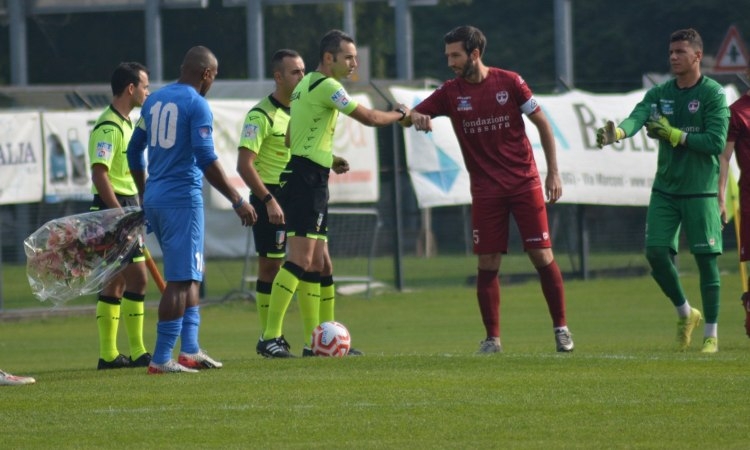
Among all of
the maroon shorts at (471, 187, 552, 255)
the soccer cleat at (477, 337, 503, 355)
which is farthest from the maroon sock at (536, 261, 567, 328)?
the soccer cleat at (477, 337, 503, 355)

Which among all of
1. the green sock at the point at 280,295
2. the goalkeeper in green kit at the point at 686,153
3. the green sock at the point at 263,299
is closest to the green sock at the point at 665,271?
the goalkeeper in green kit at the point at 686,153

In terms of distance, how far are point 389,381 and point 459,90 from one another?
9.45ft

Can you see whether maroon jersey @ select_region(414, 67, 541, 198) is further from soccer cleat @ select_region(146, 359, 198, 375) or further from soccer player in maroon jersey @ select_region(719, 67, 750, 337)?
soccer cleat @ select_region(146, 359, 198, 375)

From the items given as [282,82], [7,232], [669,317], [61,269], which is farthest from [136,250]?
[7,232]

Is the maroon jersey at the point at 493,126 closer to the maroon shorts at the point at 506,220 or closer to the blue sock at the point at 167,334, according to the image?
the maroon shorts at the point at 506,220

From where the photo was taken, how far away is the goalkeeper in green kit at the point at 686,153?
1178cm

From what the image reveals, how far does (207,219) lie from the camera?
2145cm

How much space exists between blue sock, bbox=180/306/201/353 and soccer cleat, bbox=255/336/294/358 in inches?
39.6

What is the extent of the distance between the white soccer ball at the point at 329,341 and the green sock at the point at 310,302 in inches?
8.4

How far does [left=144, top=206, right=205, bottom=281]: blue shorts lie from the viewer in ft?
34.5

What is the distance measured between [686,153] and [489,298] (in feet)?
6.48

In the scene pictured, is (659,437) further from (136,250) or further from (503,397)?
(136,250)

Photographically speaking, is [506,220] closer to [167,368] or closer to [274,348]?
[274,348]

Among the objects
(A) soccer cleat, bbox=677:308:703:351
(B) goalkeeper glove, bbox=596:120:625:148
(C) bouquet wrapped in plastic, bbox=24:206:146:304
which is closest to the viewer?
(C) bouquet wrapped in plastic, bbox=24:206:146:304
